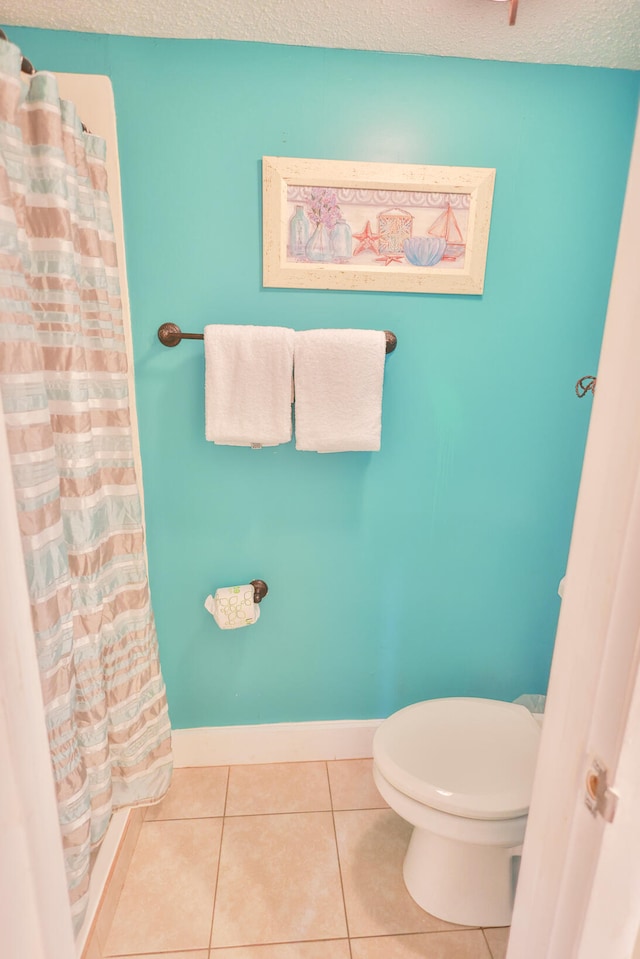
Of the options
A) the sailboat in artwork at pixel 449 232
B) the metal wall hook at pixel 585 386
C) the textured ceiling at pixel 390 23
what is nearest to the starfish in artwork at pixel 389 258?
the sailboat in artwork at pixel 449 232

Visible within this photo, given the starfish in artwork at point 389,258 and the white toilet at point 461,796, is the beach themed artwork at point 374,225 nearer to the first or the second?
the starfish in artwork at point 389,258

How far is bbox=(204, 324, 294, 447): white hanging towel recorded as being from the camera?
1.34 meters

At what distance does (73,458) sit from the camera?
105 cm

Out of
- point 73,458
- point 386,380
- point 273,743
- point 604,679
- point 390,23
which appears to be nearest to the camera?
point 604,679

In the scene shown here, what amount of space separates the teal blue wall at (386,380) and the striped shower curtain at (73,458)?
248 mm

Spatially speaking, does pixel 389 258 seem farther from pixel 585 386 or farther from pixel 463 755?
pixel 463 755

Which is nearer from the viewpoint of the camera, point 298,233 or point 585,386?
point 298,233

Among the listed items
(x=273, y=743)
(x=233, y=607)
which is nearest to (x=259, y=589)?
(x=233, y=607)

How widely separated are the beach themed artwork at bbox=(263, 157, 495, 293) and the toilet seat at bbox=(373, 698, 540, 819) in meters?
1.22

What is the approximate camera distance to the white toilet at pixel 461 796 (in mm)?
1118

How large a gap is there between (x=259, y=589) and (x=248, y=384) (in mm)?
652

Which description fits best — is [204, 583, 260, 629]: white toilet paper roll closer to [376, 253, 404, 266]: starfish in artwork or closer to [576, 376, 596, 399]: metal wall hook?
[376, 253, 404, 266]: starfish in artwork

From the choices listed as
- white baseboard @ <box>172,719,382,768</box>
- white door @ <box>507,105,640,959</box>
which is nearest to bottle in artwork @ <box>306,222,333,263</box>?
white door @ <box>507,105,640,959</box>

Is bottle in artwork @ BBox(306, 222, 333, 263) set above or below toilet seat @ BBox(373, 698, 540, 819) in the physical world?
above
